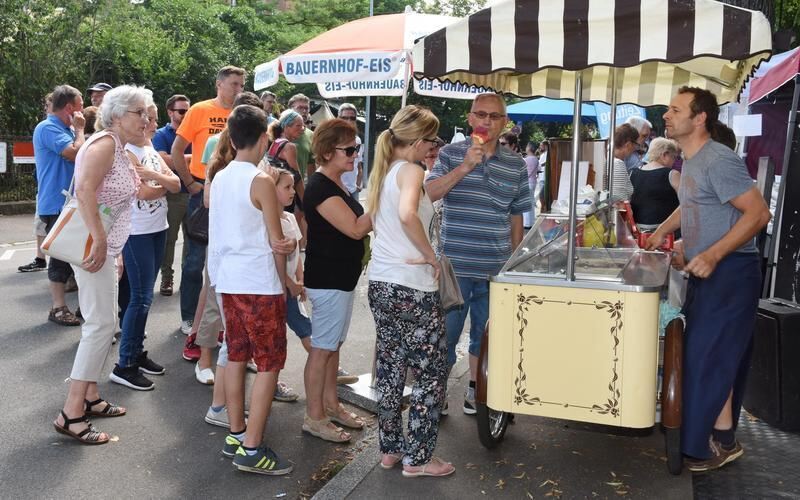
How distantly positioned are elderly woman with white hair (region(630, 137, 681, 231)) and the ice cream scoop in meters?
2.99

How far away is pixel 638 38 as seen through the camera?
3.57 m

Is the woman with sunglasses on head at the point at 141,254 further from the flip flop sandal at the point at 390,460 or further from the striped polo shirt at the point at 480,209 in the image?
the flip flop sandal at the point at 390,460

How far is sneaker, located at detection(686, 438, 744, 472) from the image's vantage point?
14.2 ft

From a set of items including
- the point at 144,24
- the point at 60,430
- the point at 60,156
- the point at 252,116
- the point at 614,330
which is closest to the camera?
the point at 614,330

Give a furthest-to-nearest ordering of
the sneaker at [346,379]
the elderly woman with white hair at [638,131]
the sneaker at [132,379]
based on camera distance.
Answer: the elderly woman with white hair at [638,131] → the sneaker at [346,379] → the sneaker at [132,379]

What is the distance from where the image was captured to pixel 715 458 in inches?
172

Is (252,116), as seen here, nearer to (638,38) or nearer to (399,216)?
(399,216)

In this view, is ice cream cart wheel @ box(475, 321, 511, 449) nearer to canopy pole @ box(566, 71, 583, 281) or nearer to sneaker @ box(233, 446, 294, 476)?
canopy pole @ box(566, 71, 583, 281)

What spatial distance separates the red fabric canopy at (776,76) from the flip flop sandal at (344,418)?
13.9 ft

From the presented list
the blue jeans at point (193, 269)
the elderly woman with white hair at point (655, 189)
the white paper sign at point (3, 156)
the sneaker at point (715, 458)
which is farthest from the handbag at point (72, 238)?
the white paper sign at point (3, 156)

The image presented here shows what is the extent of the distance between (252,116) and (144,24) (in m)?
21.6

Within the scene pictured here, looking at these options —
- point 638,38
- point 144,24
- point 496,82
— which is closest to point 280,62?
point 496,82

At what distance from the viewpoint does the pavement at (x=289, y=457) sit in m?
4.07

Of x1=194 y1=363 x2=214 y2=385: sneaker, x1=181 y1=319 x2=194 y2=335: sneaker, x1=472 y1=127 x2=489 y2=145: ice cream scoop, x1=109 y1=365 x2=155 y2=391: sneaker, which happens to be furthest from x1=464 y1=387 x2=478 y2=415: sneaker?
x1=181 y1=319 x2=194 y2=335: sneaker
